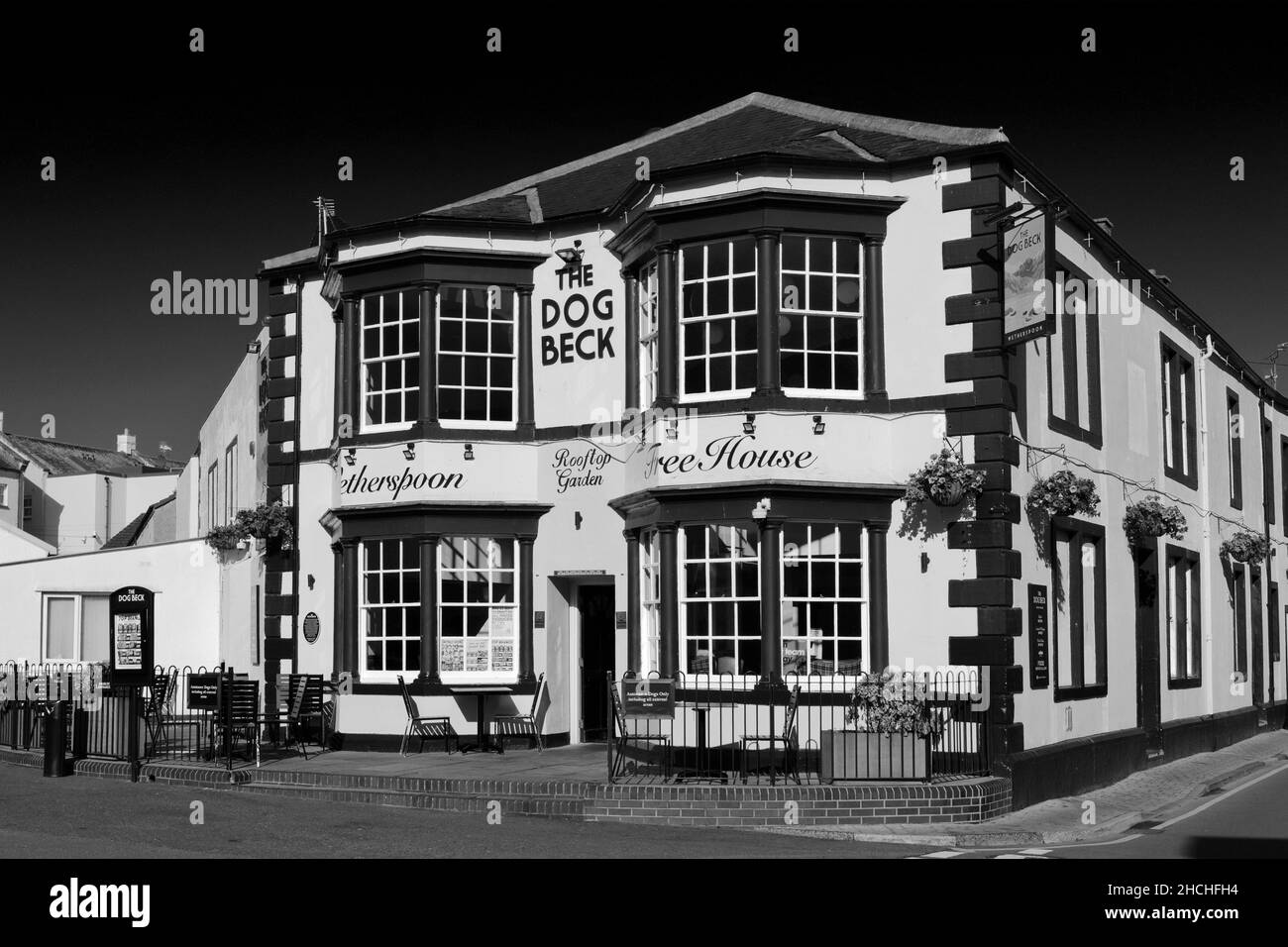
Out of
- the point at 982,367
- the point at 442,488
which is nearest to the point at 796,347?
the point at 982,367

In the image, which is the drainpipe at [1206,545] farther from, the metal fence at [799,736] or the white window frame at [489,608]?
the white window frame at [489,608]

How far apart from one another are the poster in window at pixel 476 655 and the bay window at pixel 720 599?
371 centimetres

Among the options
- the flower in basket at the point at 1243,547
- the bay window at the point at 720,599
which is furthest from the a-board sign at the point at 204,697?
the flower in basket at the point at 1243,547

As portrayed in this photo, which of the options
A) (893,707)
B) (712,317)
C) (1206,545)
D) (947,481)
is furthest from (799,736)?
(1206,545)

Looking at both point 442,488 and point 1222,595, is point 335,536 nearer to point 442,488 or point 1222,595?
point 442,488

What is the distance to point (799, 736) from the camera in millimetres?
16953

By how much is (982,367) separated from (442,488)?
7536mm

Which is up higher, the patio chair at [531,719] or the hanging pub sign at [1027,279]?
the hanging pub sign at [1027,279]

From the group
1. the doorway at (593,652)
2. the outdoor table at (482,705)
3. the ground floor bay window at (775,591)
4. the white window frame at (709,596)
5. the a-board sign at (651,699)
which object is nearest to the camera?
the a-board sign at (651,699)

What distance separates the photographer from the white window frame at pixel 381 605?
67.1 feet

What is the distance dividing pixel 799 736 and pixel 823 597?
1.66m

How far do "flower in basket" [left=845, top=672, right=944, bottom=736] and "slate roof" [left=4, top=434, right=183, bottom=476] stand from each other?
186 feet

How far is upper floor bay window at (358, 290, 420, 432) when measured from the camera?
20.7 m

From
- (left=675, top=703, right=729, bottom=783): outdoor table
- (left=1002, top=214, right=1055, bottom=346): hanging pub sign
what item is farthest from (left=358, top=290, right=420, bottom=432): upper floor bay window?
(left=1002, top=214, right=1055, bottom=346): hanging pub sign
